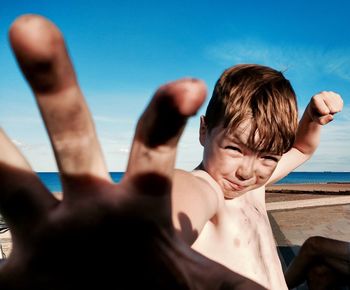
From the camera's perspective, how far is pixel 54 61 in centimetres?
49

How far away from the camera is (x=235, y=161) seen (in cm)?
151

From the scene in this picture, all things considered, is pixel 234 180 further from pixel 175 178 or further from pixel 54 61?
pixel 54 61

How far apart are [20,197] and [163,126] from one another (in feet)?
1.01

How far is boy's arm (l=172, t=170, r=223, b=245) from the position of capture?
2.75 ft

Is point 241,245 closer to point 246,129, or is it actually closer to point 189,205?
point 246,129

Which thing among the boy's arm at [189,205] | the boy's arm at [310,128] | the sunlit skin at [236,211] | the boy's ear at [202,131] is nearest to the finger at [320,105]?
the boy's arm at [310,128]

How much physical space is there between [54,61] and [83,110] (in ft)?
0.31

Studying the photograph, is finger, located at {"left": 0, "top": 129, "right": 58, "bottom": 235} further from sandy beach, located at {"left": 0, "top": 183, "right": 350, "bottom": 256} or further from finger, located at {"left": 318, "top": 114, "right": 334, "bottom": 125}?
sandy beach, located at {"left": 0, "top": 183, "right": 350, "bottom": 256}

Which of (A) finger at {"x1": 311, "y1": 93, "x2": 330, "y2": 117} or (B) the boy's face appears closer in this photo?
(B) the boy's face

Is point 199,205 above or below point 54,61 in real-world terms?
below

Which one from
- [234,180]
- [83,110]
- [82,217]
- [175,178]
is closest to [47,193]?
[82,217]

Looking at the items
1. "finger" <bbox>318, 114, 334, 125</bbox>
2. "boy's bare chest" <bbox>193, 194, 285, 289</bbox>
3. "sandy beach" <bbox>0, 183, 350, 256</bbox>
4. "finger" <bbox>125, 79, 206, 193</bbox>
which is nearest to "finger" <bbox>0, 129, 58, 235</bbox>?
"finger" <bbox>125, 79, 206, 193</bbox>

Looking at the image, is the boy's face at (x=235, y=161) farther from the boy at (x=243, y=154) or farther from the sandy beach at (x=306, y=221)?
the sandy beach at (x=306, y=221)

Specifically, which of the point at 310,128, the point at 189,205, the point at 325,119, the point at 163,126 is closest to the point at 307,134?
the point at 310,128
